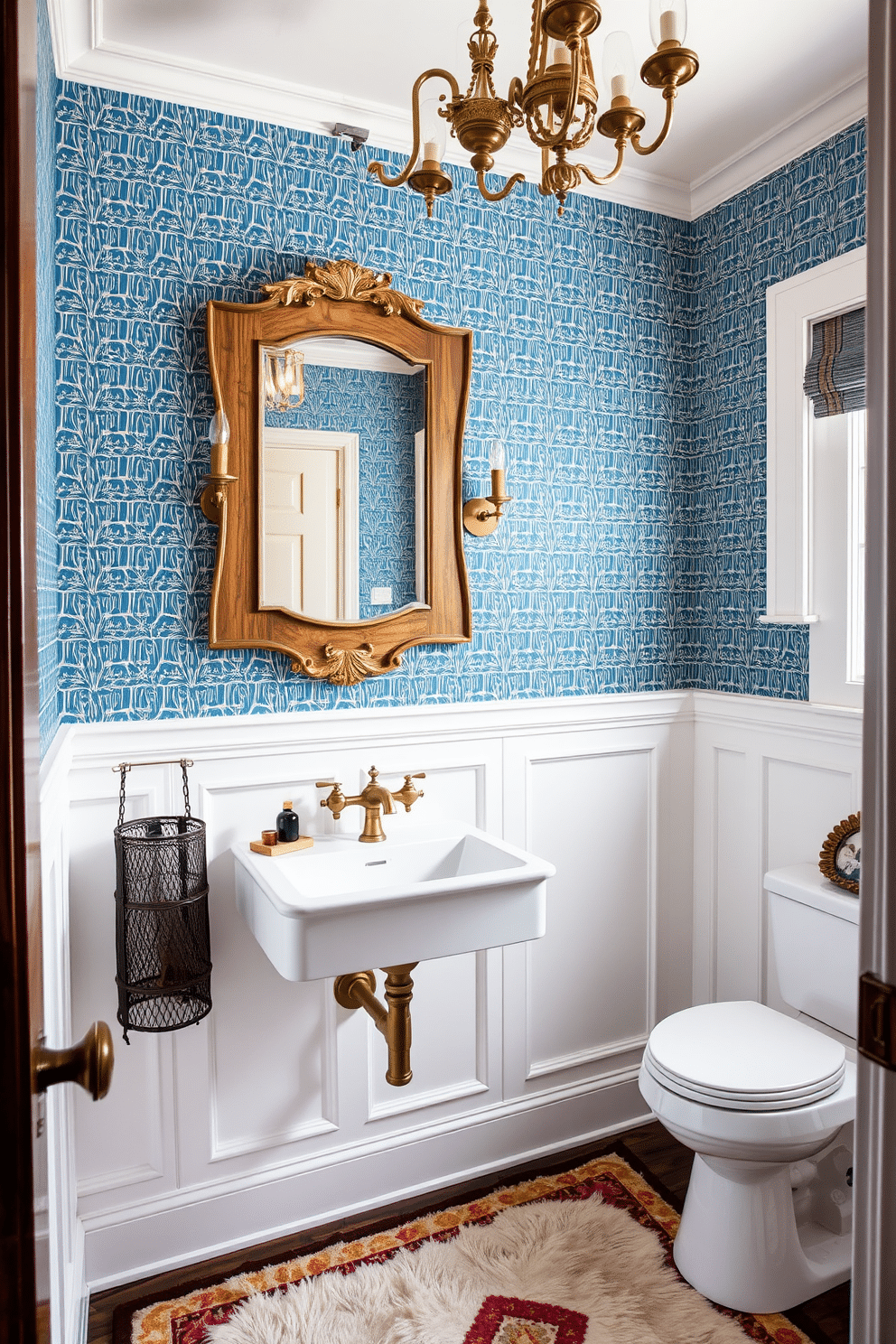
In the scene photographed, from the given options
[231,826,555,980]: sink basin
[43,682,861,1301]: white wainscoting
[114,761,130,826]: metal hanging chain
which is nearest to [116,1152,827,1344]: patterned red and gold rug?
[43,682,861,1301]: white wainscoting

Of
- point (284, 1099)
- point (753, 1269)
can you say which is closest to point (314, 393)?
point (284, 1099)

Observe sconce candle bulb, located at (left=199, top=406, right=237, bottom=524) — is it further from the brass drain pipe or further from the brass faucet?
the brass drain pipe

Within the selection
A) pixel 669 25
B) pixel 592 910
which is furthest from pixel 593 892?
pixel 669 25

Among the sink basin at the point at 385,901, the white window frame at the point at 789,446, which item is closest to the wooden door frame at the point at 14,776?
the sink basin at the point at 385,901

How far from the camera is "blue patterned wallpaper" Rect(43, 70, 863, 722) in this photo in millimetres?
1866

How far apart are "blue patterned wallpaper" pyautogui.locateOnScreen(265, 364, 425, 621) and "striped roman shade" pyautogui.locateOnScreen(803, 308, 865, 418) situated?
3.16 feet

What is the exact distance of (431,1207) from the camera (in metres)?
2.12

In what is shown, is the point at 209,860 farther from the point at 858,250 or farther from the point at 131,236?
the point at 858,250

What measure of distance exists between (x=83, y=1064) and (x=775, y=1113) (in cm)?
147

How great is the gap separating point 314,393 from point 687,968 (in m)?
1.93

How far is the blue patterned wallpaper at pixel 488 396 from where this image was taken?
1866 millimetres

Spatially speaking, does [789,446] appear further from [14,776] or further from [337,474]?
[14,776]

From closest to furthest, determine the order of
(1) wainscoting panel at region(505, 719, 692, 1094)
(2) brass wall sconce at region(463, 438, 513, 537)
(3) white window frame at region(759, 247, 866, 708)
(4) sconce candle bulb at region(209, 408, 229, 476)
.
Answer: (4) sconce candle bulb at region(209, 408, 229, 476) → (3) white window frame at region(759, 247, 866, 708) → (2) brass wall sconce at region(463, 438, 513, 537) → (1) wainscoting panel at region(505, 719, 692, 1094)

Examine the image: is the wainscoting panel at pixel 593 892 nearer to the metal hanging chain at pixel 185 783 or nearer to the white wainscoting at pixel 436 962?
the white wainscoting at pixel 436 962
